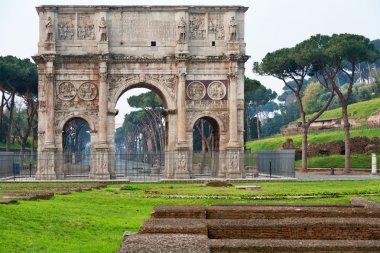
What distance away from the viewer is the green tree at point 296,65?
1841 inches

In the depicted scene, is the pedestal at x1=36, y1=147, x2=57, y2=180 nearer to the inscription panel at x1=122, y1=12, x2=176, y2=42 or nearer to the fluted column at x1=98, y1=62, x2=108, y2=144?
the fluted column at x1=98, y1=62, x2=108, y2=144

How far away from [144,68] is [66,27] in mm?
5612

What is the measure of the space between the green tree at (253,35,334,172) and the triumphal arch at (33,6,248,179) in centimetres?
1006

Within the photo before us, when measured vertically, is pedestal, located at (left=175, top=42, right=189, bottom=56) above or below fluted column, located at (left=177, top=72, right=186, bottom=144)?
above

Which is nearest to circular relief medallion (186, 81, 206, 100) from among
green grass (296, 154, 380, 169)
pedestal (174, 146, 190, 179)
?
pedestal (174, 146, 190, 179)

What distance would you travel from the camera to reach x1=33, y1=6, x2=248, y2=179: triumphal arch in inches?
1463

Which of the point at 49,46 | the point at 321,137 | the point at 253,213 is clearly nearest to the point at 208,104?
the point at 49,46

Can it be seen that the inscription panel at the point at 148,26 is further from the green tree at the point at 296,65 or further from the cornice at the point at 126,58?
the green tree at the point at 296,65

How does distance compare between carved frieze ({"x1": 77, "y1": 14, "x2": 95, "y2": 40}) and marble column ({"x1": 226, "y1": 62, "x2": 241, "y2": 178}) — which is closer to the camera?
marble column ({"x1": 226, "y1": 62, "x2": 241, "y2": 178})

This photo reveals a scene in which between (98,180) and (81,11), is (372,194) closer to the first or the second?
(98,180)

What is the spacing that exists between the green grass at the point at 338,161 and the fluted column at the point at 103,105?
23568mm

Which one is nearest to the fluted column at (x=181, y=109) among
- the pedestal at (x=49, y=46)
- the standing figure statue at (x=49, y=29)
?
the pedestal at (x=49, y=46)

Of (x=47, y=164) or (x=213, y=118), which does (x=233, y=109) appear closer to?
(x=213, y=118)

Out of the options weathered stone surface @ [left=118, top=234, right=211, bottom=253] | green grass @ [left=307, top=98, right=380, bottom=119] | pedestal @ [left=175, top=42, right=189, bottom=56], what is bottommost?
weathered stone surface @ [left=118, top=234, right=211, bottom=253]
